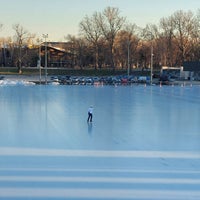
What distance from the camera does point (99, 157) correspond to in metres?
11.7

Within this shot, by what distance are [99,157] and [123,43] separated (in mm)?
73663

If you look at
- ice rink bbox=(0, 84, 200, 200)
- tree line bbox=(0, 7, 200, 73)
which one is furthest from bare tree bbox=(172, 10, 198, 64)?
ice rink bbox=(0, 84, 200, 200)

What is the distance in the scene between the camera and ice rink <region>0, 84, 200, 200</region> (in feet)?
28.3

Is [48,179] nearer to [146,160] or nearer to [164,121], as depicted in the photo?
[146,160]

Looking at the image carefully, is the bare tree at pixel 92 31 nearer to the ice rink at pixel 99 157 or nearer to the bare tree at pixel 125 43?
the bare tree at pixel 125 43

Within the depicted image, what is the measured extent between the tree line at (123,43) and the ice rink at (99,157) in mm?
63148

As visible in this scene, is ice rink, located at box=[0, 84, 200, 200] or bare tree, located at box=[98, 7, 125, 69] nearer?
ice rink, located at box=[0, 84, 200, 200]

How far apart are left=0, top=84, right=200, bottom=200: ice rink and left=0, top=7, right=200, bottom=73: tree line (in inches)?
2486

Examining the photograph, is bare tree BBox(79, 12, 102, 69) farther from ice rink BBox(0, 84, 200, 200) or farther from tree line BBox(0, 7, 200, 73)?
ice rink BBox(0, 84, 200, 200)

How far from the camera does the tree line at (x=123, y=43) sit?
276 ft

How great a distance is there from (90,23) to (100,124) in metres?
68.4

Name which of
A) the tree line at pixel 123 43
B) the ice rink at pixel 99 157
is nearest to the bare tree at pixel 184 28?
the tree line at pixel 123 43

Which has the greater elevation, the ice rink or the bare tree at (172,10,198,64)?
the bare tree at (172,10,198,64)

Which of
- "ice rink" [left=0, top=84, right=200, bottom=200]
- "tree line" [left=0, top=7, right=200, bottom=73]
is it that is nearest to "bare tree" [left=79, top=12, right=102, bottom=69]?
"tree line" [left=0, top=7, right=200, bottom=73]
